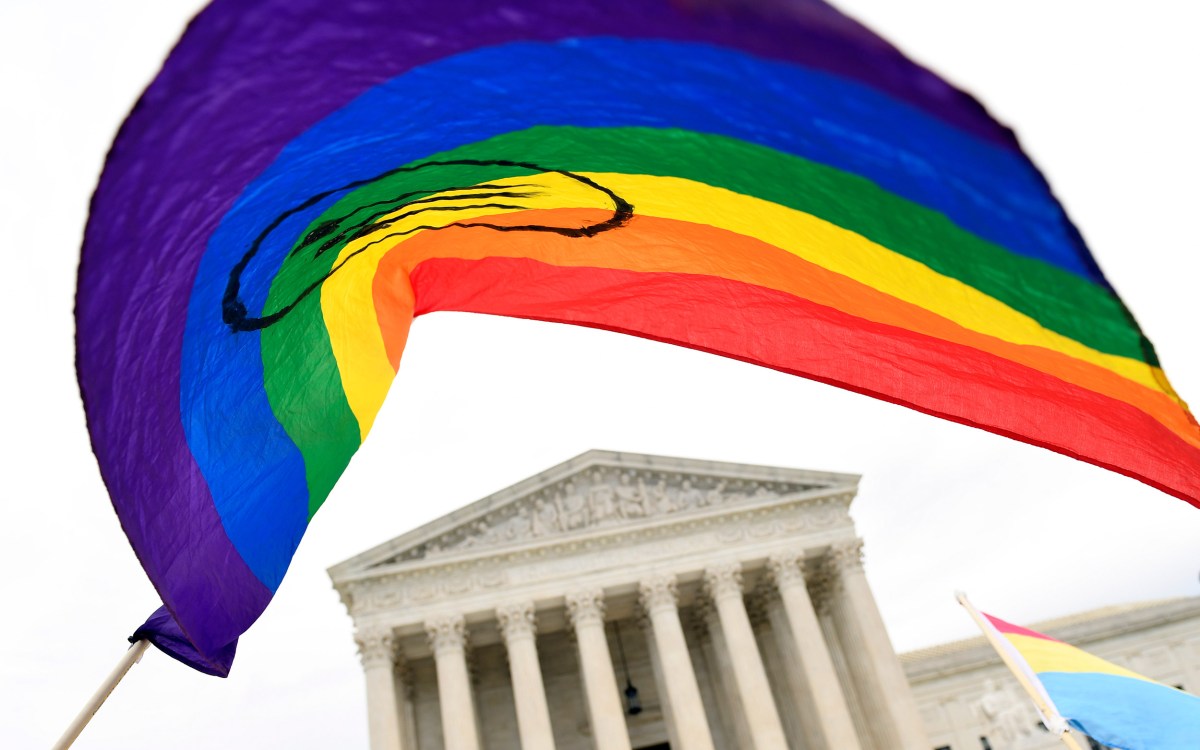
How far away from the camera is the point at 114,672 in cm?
424

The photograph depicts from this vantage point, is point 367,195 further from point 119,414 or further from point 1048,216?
point 1048,216

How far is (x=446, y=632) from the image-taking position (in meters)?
27.7

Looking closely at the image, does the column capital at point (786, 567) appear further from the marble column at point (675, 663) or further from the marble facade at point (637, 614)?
the marble column at point (675, 663)

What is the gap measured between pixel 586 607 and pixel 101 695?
2466 cm

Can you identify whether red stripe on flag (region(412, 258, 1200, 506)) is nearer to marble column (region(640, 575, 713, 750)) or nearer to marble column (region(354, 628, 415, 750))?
marble column (region(640, 575, 713, 750))

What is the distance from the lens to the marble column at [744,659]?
26406 millimetres

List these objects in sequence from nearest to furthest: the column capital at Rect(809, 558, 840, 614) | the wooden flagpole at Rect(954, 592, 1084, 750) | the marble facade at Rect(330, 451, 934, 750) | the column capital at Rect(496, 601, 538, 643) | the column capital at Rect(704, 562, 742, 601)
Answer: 1. the wooden flagpole at Rect(954, 592, 1084, 750)
2. the marble facade at Rect(330, 451, 934, 750)
3. the column capital at Rect(496, 601, 538, 643)
4. the column capital at Rect(704, 562, 742, 601)
5. the column capital at Rect(809, 558, 840, 614)

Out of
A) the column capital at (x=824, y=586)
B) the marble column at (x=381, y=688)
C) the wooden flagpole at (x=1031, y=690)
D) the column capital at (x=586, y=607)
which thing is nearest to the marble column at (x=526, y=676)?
the column capital at (x=586, y=607)

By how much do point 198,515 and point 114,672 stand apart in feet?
2.77

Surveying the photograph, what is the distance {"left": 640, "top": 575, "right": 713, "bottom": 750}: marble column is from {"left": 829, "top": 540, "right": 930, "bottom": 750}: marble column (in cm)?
502

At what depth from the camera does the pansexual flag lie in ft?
31.5

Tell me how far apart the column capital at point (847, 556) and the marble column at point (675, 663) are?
16.4ft

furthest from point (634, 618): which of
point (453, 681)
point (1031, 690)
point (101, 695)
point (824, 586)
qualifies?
point (101, 695)

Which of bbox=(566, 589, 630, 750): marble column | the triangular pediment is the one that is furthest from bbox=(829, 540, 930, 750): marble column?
bbox=(566, 589, 630, 750): marble column
